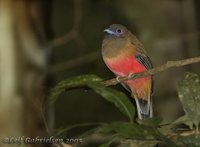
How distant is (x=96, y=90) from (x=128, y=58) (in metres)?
0.83

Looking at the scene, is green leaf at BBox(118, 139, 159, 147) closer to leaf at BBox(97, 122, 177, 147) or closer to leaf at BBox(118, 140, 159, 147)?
leaf at BBox(118, 140, 159, 147)

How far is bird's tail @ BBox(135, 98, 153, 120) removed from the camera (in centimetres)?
222

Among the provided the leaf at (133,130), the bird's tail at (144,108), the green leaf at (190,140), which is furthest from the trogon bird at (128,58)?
the leaf at (133,130)

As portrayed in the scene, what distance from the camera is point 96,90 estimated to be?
65.4 inches

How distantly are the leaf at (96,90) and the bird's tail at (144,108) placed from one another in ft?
→ 1.44

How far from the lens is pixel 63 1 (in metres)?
6.01

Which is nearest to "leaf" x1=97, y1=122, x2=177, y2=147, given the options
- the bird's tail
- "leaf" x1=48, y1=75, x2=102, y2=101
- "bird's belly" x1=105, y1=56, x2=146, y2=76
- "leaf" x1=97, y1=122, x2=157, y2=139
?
"leaf" x1=97, y1=122, x2=157, y2=139

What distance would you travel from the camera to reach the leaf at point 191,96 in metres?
1.72

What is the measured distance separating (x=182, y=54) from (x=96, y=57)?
0.92 m

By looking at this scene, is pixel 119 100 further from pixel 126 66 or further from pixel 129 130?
pixel 126 66

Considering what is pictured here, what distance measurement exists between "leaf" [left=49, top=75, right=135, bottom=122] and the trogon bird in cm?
59

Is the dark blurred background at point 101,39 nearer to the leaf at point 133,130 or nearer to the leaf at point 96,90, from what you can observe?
the leaf at point 96,90

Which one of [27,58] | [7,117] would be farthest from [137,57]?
[7,117]

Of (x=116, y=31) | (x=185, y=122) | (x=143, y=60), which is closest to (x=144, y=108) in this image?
(x=143, y=60)
